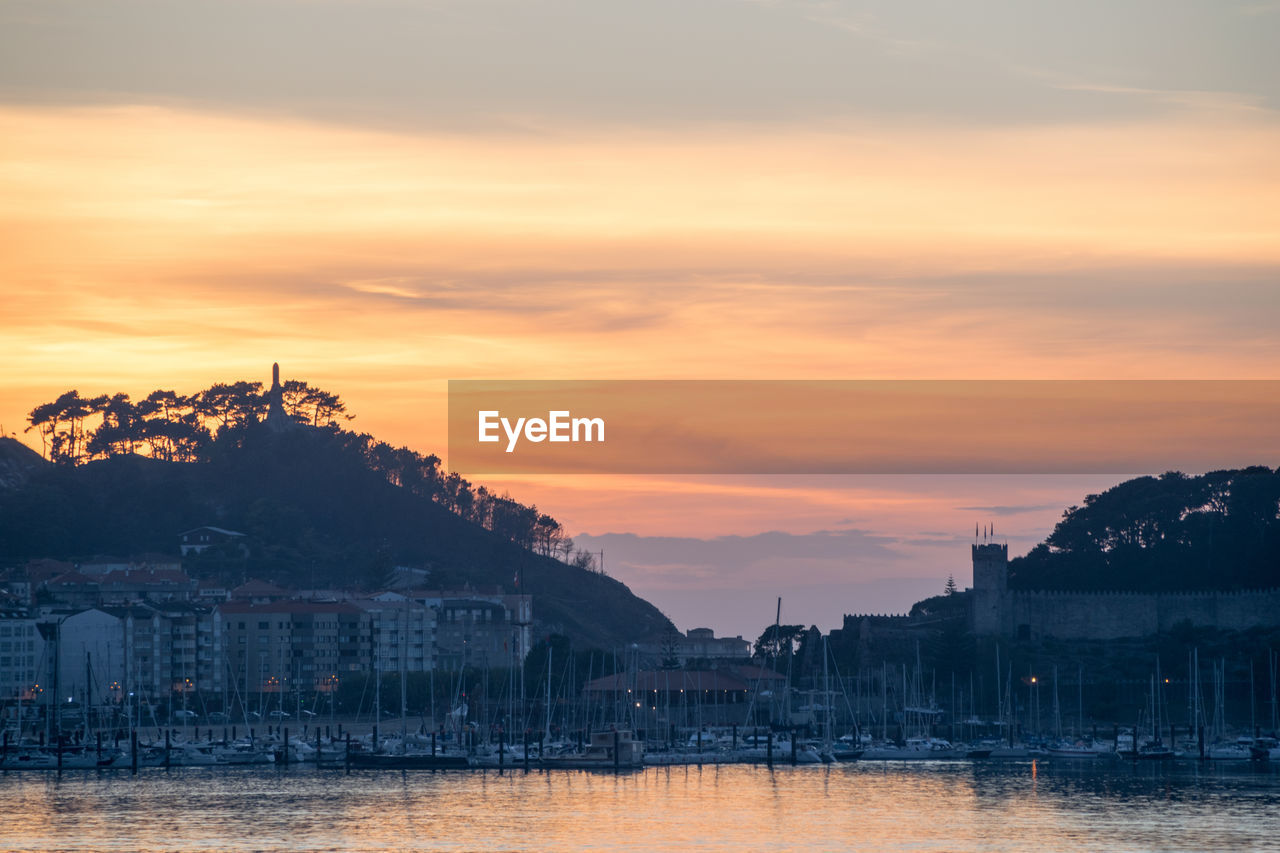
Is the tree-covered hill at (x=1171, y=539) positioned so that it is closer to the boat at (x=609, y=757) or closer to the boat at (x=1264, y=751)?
the boat at (x=1264, y=751)

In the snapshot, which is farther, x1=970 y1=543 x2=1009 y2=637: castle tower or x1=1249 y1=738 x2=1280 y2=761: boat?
x1=970 y1=543 x2=1009 y2=637: castle tower

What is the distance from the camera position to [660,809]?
7675cm

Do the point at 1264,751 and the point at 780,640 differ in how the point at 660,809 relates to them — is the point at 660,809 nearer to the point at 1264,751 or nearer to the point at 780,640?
the point at 1264,751

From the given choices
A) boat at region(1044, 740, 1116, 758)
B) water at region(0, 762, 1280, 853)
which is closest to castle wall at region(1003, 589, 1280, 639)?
boat at region(1044, 740, 1116, 758)

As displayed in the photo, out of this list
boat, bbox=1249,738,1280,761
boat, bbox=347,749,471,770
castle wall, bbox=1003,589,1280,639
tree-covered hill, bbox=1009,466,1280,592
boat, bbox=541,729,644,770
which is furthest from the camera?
tree-covered hill, bbox=1009,466,1280,592

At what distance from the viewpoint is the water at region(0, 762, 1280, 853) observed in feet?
221

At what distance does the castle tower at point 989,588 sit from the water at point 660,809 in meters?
32.7

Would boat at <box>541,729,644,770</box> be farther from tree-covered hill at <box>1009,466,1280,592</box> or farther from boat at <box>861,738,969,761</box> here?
tree-covered hill at <box>1009,466,1280,592</box>

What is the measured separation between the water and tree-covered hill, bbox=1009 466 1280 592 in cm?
4317

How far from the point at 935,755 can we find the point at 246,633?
6126 cm

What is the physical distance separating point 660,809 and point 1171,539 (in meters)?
75.9

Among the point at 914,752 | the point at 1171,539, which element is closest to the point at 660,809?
the point at 914,752

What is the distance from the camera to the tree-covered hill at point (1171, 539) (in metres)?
137

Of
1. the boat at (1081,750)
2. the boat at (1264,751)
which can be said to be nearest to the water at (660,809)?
the boat at (1264,751)
